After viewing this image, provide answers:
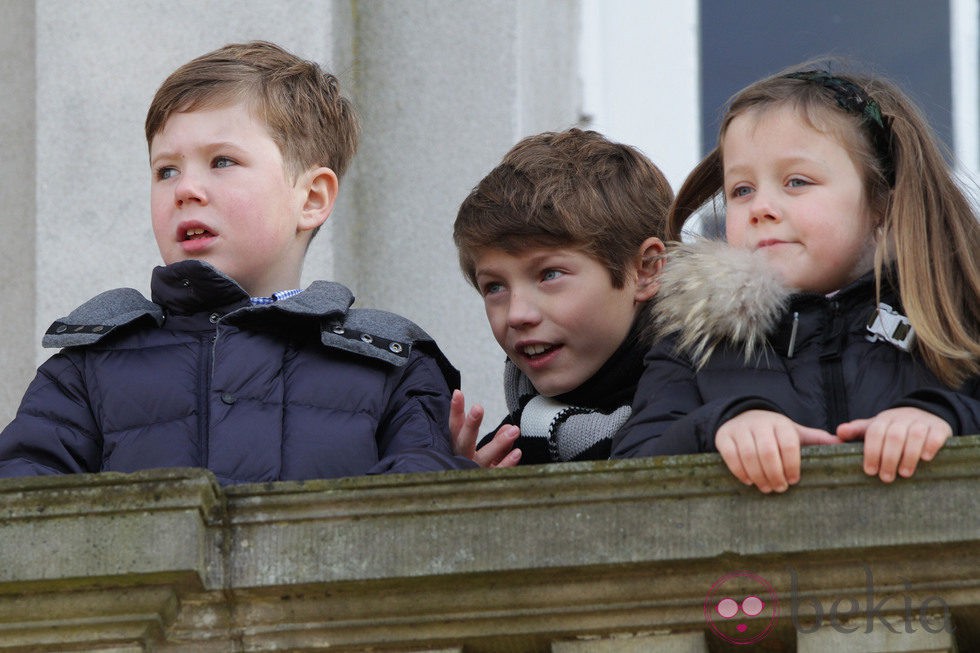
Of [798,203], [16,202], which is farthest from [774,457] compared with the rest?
[16,202]

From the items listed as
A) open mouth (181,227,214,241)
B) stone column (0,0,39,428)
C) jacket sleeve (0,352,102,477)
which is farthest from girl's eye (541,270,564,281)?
stone column (0,0,39,428)

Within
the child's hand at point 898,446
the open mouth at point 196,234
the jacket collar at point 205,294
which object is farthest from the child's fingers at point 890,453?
the open mouth at point 196,234

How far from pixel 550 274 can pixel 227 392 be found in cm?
102

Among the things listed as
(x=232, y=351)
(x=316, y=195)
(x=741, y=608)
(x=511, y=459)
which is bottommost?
(x=741, y=608)

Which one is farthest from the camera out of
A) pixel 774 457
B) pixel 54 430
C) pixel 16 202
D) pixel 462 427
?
pixel 16 202

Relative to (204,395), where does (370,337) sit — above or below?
above

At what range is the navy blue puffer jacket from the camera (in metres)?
4.46

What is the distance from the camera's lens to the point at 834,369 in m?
4.30

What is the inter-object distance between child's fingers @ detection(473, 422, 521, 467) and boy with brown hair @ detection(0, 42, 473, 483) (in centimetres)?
16

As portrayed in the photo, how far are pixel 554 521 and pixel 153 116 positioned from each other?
1771 mm

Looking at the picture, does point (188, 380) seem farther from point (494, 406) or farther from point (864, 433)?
point (494, 406)

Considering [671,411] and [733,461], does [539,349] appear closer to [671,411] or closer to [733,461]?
[671,411]

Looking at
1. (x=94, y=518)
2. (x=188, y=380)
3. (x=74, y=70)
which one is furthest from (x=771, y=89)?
(x=74, y=70)

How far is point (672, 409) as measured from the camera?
4.30 m
